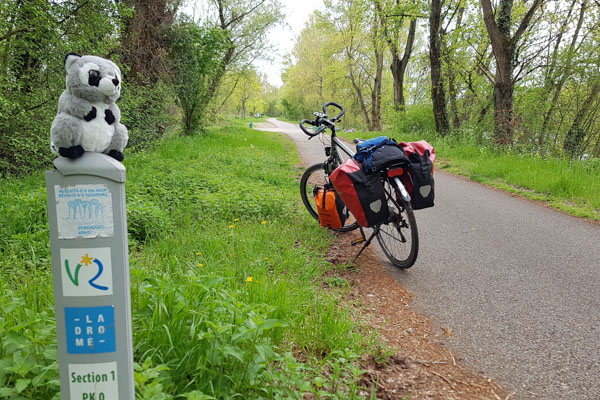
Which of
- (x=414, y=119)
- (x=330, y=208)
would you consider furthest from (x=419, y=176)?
(x=414, y=119)

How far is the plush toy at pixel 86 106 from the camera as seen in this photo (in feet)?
4.63

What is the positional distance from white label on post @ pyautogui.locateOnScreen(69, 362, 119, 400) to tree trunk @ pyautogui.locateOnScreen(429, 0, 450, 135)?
50.3 feet

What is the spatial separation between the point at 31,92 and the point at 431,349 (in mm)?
7043

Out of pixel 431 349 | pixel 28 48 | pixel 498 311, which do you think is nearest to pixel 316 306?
pixel 431 349

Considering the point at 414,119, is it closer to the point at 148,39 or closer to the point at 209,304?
the point at 148,39

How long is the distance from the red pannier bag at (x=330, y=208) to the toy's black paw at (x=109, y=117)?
10.0 ft

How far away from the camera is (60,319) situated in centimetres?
136

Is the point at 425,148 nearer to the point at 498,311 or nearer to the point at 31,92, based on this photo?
the point at 498,311

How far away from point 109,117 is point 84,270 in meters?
0.64

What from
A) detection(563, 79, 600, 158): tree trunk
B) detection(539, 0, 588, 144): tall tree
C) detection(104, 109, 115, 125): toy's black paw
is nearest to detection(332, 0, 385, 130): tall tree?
detection(539, 0, 588, 144): tall tree

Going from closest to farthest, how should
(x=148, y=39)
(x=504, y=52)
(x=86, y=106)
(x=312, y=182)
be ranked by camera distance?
(x=86, y=106)
(x=312, y=182)
(x=504, y=52)
(x=148, y=39)

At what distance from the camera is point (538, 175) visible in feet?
25.5

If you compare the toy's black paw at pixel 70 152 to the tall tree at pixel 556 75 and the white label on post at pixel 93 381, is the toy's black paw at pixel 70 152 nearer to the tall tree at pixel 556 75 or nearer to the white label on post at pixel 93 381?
the white label on post at pixel 93 381

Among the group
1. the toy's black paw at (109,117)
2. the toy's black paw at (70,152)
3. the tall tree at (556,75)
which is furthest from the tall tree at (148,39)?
the tall tree at (556,75)
